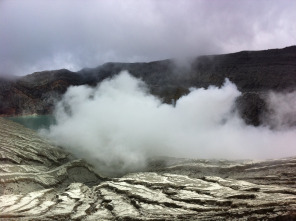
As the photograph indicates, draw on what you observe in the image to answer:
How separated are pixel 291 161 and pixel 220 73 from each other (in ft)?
382

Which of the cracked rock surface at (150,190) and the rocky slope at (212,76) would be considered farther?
the rocky slope at (212,76)

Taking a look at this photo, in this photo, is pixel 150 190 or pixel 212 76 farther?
pixel 212 76

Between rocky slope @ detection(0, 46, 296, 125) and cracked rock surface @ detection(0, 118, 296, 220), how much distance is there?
6421cm

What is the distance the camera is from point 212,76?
155000 mm

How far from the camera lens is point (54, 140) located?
6944 centimetres

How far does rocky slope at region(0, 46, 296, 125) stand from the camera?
11868cm

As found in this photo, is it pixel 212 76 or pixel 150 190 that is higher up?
pixel 212 76

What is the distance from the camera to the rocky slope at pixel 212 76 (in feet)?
389

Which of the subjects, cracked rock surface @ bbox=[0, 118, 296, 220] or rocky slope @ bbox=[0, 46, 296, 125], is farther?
rocky slope @ bbox=[0, 46, 296, 125]

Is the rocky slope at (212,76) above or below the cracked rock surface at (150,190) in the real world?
above

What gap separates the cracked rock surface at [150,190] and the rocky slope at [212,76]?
64.2 meters

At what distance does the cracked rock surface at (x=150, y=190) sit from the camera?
27828mm

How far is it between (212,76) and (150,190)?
124 metres

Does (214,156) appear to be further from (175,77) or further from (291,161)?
(175,77)
